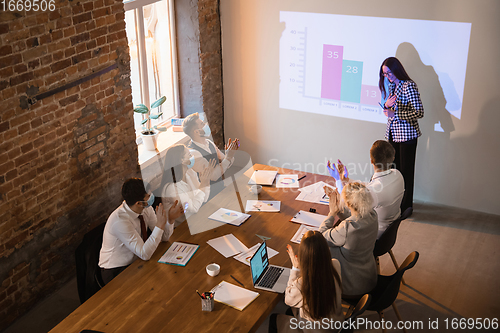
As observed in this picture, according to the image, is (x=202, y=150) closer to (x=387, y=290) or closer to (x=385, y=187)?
(x=385, y=187)

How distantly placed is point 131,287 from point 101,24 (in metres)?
2.46

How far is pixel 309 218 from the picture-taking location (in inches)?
147

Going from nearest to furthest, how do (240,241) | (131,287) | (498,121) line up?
(131,287)
(240,241)
(498,121)

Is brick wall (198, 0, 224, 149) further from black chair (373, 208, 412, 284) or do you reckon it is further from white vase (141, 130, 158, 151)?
black chair (373, 208, 412, 284)

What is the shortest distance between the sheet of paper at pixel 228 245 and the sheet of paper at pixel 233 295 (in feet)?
1.11

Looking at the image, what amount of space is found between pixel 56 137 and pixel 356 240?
2.60 m

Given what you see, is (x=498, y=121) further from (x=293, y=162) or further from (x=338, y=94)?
(x=293, y=162)

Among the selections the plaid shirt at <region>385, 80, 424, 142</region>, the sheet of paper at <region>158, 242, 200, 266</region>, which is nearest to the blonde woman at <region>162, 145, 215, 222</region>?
the sheet of paper at <region>158, 242, 200, 266</region>

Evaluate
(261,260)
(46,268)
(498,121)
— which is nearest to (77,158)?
(46,268)

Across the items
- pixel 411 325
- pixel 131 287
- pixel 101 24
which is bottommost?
pixel 411 325

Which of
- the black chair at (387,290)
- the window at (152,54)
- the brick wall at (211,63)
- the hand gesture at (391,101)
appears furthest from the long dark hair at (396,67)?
the window at (152,54)

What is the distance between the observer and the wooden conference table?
2.63m

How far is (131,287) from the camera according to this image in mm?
2924

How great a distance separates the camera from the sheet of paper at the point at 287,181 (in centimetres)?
431
